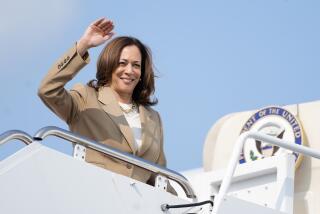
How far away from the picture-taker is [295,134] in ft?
31.1

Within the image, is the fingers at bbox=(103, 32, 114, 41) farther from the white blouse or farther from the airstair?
the airstair

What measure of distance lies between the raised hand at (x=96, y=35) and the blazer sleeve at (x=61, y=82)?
55mm

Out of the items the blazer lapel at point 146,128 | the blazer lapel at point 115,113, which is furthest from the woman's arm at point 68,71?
the blazer lapel at point 146,128

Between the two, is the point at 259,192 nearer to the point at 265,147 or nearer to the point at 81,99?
the point at 265,147

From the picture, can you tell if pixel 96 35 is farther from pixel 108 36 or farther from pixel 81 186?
pixel 81 186

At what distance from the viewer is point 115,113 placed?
21.6 ft

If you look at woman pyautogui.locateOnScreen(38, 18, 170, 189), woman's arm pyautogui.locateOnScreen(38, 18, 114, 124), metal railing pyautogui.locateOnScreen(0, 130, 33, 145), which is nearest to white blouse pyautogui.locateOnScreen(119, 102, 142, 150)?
woman pyautogui.locateOnScreen(38, 18, 170, 189)

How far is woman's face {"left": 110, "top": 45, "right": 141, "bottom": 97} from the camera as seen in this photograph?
672 centimetres

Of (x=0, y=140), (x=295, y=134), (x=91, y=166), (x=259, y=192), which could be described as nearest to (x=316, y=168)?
(x=295, y=134)

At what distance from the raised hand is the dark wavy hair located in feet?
1.30

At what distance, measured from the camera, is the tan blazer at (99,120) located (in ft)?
20.6

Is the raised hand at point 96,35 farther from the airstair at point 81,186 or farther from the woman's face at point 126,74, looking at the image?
the airstair at point 81,186

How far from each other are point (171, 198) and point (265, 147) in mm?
3149

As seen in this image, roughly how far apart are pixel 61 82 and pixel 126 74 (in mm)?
658
